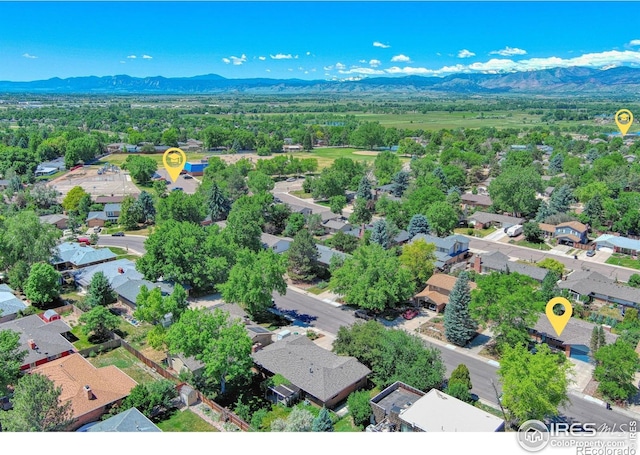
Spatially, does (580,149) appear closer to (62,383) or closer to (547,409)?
(547,409)

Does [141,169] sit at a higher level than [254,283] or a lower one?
higher

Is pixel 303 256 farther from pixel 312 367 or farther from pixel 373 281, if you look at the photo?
pixel 312 367

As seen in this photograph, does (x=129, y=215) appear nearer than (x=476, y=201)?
Yes

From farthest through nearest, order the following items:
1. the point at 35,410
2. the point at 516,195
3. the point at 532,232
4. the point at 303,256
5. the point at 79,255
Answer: the point at 516,195, the point at 532,232, the point at 79,255, the point at 303,256, the point at 35,410

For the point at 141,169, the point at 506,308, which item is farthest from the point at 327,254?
the point at 141,169

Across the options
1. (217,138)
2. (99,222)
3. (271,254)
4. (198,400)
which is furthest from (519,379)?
(217,138)

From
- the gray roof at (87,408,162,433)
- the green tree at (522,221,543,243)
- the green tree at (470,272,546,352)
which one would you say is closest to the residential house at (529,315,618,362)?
the green tree at (470,272,546,352)

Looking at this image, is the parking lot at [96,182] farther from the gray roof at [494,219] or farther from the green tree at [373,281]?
the green tree at [373,281]
